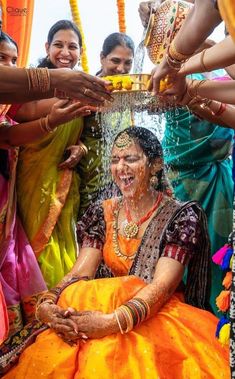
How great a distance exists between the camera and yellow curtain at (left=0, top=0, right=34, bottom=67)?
4418 millimetres

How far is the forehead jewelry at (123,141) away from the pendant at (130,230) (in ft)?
1.15

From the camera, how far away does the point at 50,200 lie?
304cm

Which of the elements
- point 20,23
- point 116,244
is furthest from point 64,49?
point 20,23

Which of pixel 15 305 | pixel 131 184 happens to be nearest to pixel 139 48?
pixel 131 184

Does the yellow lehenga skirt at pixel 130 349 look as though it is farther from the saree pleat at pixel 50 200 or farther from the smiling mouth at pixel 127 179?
the saree pleat at pixel 50 200

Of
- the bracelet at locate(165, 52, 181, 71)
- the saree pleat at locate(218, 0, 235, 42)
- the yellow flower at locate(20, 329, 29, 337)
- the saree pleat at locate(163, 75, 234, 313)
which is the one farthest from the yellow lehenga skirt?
the saree pleat at locate(218, 0, 235, 42)

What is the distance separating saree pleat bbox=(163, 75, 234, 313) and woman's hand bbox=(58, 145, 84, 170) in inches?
18.9

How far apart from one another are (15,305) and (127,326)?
29.7 inches

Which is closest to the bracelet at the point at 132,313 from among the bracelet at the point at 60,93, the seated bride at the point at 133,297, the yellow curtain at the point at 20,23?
the seated bride at the point at 133,297

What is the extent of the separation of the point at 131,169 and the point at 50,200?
0.54m

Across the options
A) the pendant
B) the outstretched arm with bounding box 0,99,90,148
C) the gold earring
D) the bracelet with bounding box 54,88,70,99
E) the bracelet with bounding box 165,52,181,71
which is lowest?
the pendant

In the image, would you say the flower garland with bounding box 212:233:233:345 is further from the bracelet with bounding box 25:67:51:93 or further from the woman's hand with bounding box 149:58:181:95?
the bracelet with bounding box 25:67:51:93

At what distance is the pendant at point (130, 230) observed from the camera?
271 centimetres

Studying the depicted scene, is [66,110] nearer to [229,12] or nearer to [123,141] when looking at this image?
[123,141]
